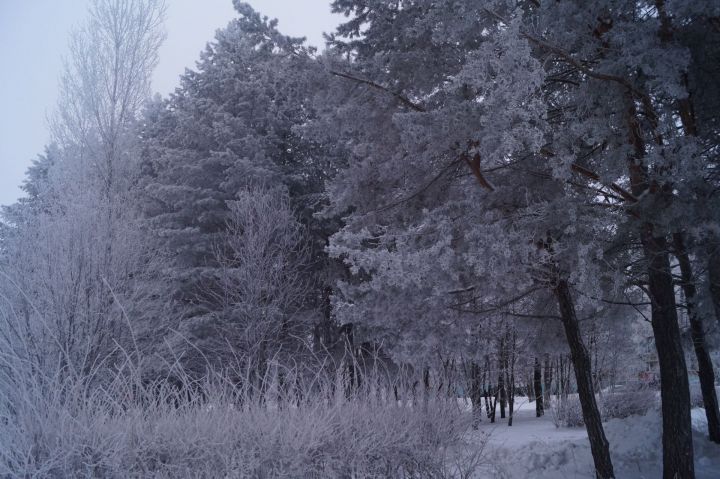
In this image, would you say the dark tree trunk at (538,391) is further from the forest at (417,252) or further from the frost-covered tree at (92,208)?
the frost-covered tree at (92,208)

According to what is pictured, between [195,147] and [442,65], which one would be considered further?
[195,147]

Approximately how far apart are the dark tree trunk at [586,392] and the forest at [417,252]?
0.05 meters

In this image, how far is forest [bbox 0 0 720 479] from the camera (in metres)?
4.15

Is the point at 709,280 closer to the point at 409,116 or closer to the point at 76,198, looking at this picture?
the point at 409,116

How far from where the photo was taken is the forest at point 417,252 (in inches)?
163

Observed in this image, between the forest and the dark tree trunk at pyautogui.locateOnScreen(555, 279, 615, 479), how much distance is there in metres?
0.05

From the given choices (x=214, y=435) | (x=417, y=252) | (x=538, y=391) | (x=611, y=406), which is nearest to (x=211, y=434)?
(x=214, y=435)

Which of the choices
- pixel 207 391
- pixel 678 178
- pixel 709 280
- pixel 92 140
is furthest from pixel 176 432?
pixel 92 140

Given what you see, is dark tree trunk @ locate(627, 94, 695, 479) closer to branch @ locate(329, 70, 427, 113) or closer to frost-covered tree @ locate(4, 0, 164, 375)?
branch @ locate(329, 70, 427, 113)

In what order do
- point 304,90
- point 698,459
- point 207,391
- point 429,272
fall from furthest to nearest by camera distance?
point 698,459 → point 304,90 → point 429,272 → point 207,391

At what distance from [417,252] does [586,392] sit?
3.57 metres

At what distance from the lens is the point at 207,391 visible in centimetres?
463

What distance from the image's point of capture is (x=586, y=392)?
7770 millimetres

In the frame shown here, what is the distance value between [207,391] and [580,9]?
5719mm
